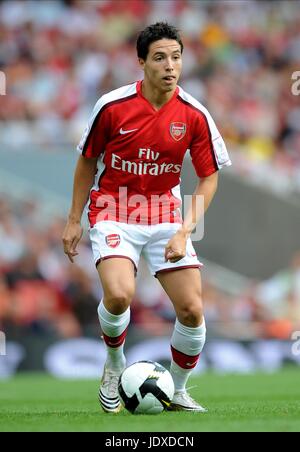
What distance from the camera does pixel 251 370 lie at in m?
14.4

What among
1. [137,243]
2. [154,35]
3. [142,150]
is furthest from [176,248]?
[154,35]

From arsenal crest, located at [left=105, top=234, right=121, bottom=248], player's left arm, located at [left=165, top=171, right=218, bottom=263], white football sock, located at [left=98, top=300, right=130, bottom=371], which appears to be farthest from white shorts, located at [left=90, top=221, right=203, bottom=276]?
white football sock, located at [left=98, top=300, right=130, bottom=371]

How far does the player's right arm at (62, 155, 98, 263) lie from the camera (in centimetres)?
779

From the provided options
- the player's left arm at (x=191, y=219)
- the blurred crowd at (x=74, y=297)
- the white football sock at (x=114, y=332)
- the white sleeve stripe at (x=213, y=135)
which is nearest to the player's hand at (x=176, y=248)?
the player's left arm at (x=191, y=219)

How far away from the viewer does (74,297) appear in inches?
587

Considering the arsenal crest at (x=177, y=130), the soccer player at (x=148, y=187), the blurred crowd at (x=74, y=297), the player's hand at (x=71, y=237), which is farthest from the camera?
the blurred crowd at (x=74, y=297)

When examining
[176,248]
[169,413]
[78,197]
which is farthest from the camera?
[78,197]

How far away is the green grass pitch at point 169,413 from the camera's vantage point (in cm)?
662

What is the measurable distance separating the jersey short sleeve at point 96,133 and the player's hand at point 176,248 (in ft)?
2.84

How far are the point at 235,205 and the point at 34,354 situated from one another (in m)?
5.00

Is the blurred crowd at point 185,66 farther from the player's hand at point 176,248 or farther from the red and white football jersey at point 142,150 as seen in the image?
the player's hand at point 176,248

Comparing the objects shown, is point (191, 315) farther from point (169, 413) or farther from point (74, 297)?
point (74, 297)

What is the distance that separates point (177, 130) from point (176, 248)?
0.87m

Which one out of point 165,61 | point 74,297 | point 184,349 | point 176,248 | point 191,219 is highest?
point 74,297
